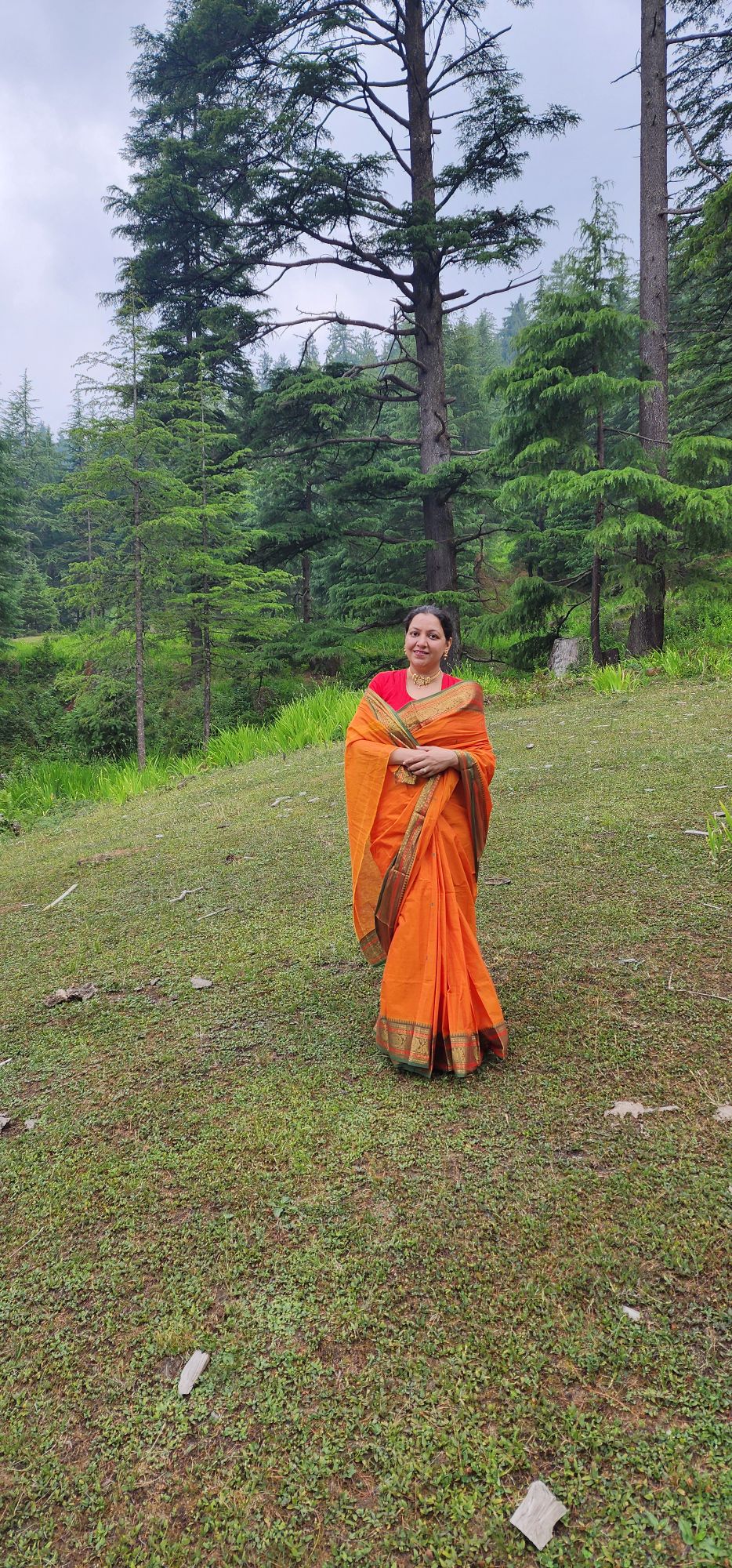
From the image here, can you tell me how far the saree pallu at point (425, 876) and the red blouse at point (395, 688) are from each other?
0.14 feet

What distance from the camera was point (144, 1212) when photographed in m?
2.22

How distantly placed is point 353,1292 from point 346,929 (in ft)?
7.98

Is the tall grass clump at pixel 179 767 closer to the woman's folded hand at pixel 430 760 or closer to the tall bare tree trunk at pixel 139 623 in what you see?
the tall bare tree trunk at pixel 139 623

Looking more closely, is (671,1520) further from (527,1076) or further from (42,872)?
(42,872)

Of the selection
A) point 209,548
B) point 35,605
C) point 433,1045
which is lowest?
point 433,1045

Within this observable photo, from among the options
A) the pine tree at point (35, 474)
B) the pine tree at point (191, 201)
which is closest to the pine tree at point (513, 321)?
the pine tree at point (35, 474)

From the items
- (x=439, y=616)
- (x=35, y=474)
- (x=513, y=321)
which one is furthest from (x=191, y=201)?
(x=513, y=321)

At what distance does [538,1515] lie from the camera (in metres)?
1.37

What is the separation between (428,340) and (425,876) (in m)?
12.7

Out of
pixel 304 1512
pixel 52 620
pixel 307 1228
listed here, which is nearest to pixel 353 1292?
pixel 307 1228

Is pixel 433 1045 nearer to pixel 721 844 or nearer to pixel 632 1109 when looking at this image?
pixel 632 1109

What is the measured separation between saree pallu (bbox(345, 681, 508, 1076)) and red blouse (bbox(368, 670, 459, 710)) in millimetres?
42

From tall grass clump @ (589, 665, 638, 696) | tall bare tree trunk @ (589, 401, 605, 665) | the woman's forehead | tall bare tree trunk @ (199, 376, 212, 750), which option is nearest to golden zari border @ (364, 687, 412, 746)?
the woman's forehead

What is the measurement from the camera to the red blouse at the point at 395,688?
2.98 metres
